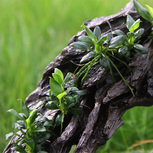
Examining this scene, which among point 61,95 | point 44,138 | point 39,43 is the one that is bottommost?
point 44,138

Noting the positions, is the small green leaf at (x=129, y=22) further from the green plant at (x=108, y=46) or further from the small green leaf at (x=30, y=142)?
the small green leaf at (x=30, y=142)

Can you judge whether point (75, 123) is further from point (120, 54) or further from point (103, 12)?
point (103, 12)

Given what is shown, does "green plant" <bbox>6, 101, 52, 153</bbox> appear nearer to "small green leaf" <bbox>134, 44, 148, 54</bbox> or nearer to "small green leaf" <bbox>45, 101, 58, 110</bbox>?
"small green leaf" <bbox>45, 101, 58, 110</bbox>

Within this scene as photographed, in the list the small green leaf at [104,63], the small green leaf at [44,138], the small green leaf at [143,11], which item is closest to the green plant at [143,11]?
the small green leaf at [143,11]

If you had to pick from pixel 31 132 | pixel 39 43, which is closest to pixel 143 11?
pixel 31 132

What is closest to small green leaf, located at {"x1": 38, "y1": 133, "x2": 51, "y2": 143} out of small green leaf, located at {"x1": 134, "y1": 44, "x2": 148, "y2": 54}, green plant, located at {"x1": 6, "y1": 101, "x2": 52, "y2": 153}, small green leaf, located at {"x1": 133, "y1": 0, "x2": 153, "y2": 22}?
green plant, located at {"x1": 6, "y1": 101, "x2": 52, "y2": 153}

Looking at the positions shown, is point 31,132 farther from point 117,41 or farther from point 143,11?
point 143,11
